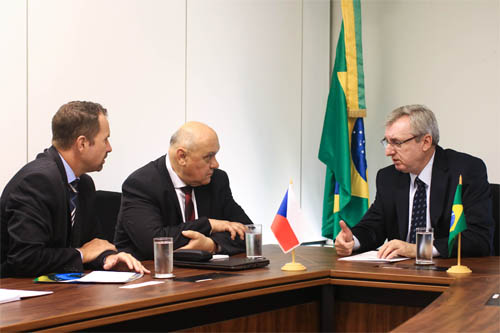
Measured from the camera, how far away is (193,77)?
16.7 feet

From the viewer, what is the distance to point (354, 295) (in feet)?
9.21

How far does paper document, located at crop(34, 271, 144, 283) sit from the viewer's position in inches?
92.9

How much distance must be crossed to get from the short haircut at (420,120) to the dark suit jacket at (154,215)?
3.68 ft

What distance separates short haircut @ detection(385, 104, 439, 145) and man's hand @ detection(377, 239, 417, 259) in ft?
2.44

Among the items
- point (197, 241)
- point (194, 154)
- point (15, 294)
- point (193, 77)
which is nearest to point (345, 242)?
point (197, 241)

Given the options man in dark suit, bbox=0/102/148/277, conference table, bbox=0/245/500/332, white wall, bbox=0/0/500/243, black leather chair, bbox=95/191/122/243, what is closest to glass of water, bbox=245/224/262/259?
conference table, bbox=0/245/500/332

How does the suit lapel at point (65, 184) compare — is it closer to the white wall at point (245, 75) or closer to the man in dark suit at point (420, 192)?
the white wall at point (245, 75)

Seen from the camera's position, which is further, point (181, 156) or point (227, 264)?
point (181, 156)

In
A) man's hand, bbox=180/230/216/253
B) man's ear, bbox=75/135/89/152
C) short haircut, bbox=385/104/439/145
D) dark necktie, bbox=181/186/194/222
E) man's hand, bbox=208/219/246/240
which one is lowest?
man's hand, bbox=180/230/216/253

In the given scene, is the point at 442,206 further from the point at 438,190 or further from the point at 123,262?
the point at 123,262

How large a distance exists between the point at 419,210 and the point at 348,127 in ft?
6.88

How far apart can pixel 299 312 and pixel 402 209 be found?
117 cm

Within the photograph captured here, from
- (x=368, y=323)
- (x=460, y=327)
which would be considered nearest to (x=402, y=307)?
(x=368, y=323)

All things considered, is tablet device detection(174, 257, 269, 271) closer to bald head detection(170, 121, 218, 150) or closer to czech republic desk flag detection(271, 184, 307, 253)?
czech republic desk flag detection(271, 184, 307, 253)
